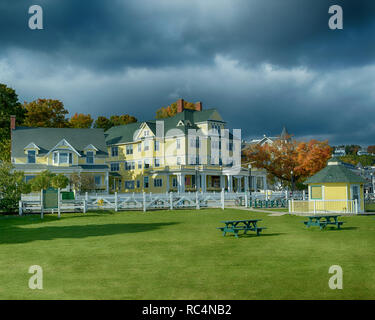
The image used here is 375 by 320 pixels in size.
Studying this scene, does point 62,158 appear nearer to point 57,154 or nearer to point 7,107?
point 57,154

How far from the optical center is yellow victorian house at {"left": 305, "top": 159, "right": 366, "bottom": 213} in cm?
3272

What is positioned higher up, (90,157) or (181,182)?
(90,157)

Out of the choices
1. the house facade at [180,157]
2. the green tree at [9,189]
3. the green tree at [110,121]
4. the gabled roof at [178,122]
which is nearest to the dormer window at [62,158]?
the house facade at [180,157]

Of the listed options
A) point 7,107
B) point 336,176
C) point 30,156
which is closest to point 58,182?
point 30,156

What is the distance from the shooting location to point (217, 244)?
17.3 metres

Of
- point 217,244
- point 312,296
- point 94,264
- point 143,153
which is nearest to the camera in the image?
point 312,296

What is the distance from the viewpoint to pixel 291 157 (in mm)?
63219

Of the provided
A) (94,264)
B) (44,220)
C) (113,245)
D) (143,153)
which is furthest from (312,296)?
(143,153)

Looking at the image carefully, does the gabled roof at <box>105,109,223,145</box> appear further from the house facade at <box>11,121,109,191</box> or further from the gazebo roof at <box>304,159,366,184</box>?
the gazebo roof at <box>304,159,366,184</box>

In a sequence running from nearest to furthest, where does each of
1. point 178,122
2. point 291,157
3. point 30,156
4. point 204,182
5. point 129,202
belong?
point 129,202 → point 30,156 → point 204,182 → point 291,157 → point 178,122

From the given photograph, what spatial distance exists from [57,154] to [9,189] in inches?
1005

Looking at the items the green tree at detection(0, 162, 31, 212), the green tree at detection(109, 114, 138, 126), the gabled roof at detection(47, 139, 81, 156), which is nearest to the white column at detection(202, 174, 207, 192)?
the gabled roof at detection(47, 139, 81, 156)
